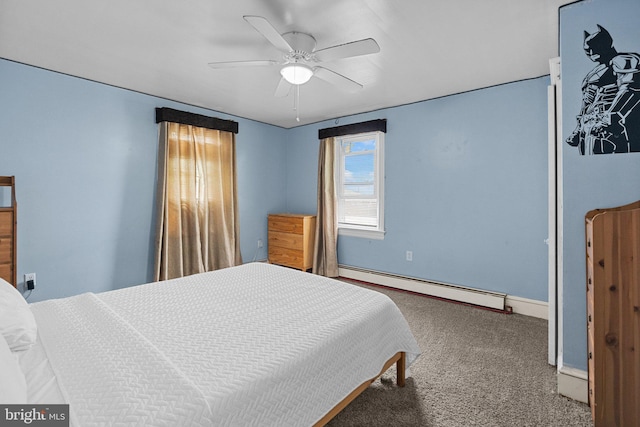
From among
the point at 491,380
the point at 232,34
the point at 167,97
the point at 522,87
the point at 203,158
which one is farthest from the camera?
the point at 203,158

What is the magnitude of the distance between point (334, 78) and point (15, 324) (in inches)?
93.3

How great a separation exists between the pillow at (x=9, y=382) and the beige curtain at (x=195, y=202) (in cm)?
278

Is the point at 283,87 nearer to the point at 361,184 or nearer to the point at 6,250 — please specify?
the point at 361,184

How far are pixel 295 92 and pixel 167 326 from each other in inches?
109

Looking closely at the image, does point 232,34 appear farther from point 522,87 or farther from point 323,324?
point 522,87

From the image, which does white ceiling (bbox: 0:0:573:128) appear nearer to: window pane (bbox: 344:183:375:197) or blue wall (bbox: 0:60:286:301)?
blue wall (bbox: 0:60:286:301)

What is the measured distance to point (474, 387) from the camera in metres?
1.88

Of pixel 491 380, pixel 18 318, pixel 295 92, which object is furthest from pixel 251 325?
pixel 295 92

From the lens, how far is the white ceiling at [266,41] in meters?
1.89

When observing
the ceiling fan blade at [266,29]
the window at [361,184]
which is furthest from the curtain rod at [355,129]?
the ceiling fan blade at [266,29]

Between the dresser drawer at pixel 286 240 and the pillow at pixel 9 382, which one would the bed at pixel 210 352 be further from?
the dresser drawer at pixel 286 240

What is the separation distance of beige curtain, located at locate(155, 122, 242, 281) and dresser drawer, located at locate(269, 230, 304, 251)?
2.10ft

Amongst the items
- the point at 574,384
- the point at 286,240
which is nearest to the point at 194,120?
the point at 286,240

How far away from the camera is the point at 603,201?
1.71 m
